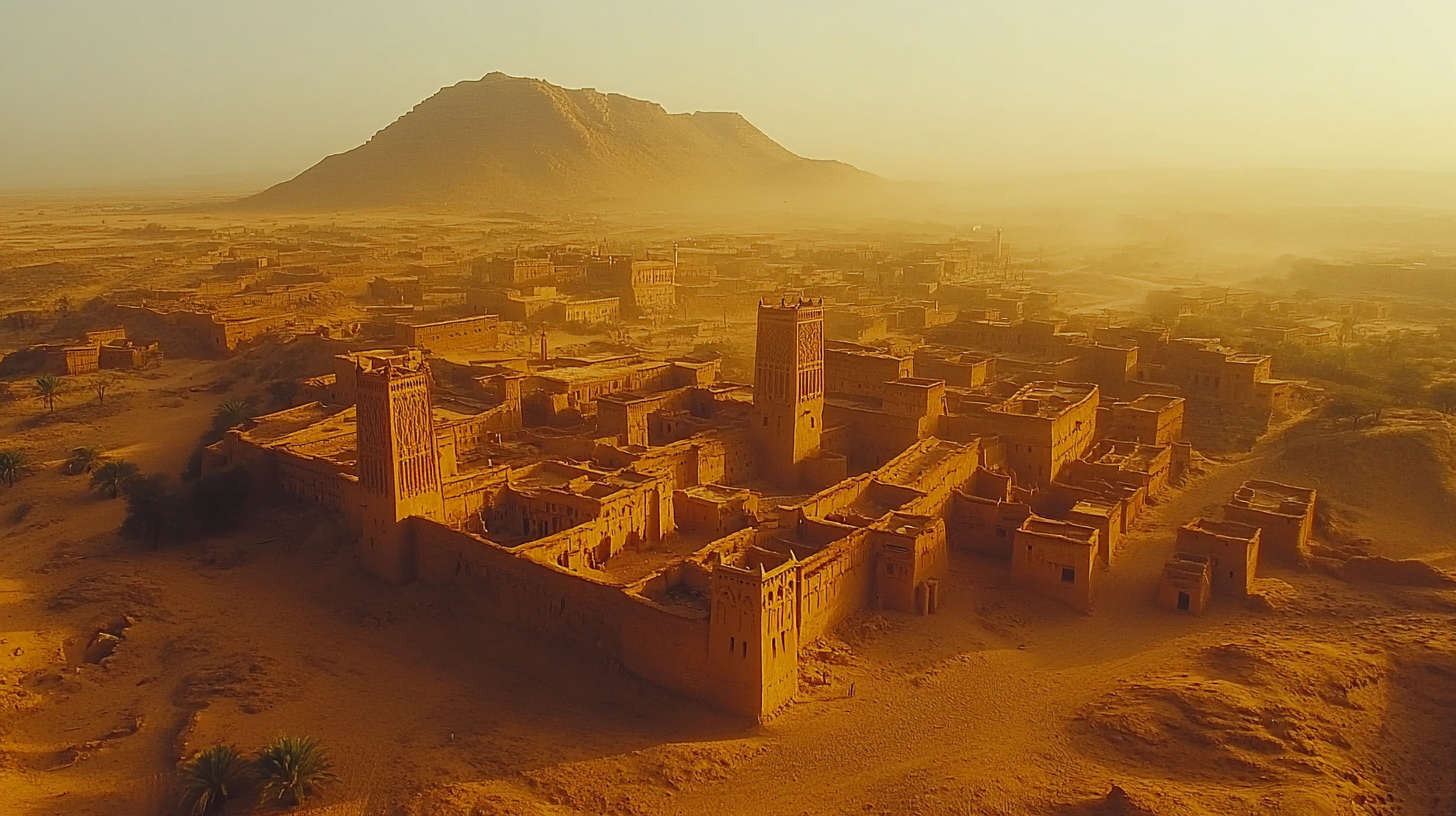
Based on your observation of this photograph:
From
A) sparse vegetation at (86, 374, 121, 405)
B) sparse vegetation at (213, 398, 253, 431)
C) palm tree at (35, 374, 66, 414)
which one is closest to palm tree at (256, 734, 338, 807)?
sparse vegetation at (213, 398, 253, 431)

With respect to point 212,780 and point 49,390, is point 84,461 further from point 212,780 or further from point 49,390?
point 212,780

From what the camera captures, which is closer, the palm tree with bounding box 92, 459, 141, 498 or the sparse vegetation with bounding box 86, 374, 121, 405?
the palm tree with bounding box 92, 459, 141, 498

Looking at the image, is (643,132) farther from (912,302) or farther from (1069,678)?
(1069,678)

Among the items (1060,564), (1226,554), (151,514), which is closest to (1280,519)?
(1226,554)

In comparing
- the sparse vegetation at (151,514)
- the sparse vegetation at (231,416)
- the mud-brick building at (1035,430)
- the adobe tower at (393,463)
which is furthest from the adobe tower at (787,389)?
the sparse vegetation at (231,416)

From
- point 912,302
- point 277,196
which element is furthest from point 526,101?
point 912,302

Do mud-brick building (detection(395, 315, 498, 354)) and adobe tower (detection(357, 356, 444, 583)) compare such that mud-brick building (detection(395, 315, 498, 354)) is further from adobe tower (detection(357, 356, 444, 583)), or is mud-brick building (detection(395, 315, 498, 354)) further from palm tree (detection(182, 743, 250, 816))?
palm tree (detection(182, 743, 250, 816))
